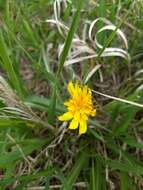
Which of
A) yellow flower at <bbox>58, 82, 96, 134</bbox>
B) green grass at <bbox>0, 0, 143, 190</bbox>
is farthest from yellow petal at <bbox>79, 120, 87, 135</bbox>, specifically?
green grass at <bbox>0, 0, 143, 190</bbox>

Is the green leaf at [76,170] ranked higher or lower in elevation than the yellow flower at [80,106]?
lower

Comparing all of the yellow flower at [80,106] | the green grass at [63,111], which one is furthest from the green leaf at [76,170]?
the yellow flower at [80,106]

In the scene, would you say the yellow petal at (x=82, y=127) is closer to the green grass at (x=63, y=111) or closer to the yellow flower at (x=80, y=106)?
the yellow flower at (x=80, y=106)

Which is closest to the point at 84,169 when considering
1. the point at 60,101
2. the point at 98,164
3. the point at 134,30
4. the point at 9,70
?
the point at 98,164

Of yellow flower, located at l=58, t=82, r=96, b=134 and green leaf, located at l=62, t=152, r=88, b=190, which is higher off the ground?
yellow flower, located at l=58, t=82, r=96, b=134

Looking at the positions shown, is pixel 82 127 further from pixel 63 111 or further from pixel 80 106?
pixel 63 111

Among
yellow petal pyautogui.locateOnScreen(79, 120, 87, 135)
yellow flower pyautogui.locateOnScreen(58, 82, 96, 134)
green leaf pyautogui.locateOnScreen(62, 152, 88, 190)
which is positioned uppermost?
yellow flower pyautogui.locateOnScreen(58, 82, 96, 134)

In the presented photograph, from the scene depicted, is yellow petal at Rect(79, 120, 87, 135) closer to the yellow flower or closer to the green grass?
the yellow flower

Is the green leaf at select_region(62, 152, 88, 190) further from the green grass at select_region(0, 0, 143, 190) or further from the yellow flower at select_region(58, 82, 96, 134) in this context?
the yellow flower at select_region(58, 82, 96, 134)

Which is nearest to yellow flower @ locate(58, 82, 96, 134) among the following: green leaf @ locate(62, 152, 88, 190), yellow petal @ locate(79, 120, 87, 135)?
yellow petal @ locate(79, 120, 87, 135)

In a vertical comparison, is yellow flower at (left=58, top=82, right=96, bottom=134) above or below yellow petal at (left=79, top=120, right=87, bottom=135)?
above

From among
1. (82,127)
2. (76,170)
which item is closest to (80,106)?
(82,127)
